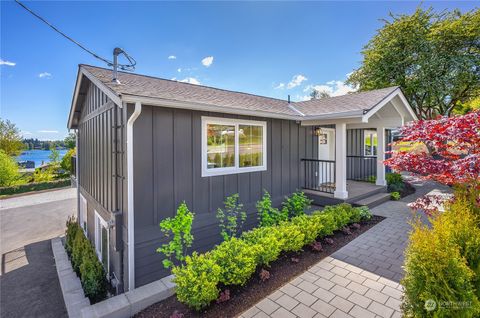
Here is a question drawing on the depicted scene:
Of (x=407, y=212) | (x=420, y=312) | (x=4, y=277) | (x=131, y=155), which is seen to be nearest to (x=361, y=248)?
(x=420, y=312)

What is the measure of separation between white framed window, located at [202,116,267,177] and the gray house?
2 centimetres

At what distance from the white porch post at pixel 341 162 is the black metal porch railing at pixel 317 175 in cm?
36

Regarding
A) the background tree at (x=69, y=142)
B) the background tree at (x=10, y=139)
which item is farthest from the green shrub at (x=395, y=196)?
the background tree at (x=69, y=142)

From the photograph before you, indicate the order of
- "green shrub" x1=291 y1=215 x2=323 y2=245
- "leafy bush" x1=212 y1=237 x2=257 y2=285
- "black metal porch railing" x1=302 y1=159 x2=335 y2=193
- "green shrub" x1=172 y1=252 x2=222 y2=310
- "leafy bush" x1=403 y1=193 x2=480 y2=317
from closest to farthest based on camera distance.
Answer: "leafy bush" x1=403 y1=193 x2=480 y2=317 < "green shrub" x1=172 y1=252 x2=222 y2=310 < "leafy bush" x1=212 y1=237 x2=257 y2=285 < "green shrub" x1=291 y1=215 x2=323 y2=245 < "black metal porch railing" x1=302 y1=159 x2=335 y2=193

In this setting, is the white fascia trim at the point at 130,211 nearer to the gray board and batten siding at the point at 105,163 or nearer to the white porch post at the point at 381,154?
the gray board and batten siding at the point at 105,163

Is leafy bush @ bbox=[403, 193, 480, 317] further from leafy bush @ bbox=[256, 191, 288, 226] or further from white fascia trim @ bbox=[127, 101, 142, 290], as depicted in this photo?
white fascia trim @ bbox=[127, 101, 142, 290]

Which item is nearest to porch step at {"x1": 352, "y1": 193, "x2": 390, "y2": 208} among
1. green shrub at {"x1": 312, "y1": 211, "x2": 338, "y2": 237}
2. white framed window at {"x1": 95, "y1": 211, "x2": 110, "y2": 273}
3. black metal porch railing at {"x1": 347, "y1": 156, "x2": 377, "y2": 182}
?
black metal porch railing at {"x1": 347, "y1": 156, "x2": 377, "y2": 182}

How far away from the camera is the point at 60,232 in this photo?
9.29 metres

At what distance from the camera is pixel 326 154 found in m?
9.05

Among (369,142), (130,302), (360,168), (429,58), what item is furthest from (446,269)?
(429,58)

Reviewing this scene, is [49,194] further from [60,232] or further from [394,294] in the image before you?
[394,294]

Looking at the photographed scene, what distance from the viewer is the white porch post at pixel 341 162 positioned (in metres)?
6.83

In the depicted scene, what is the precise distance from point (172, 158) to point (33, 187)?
1876 cm

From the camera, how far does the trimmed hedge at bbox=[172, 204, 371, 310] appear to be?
280 centimetres
